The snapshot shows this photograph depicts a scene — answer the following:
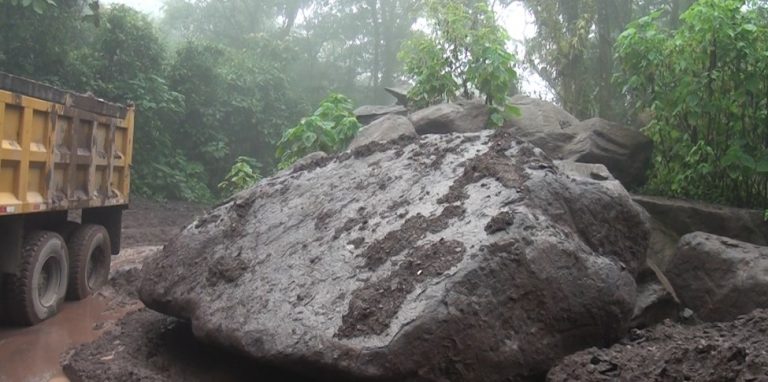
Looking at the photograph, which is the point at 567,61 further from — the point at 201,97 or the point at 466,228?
the point at 201,97

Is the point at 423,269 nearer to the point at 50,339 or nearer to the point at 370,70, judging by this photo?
the point at 50,339

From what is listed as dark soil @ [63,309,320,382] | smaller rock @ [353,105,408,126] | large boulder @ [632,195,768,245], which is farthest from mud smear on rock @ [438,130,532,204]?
smaller rock @ [353,105,408,126]

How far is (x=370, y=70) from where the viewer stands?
31.0 m

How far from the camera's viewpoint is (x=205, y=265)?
16.8 ft

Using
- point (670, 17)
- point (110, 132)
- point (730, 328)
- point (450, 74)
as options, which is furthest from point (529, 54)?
point (730, 328)

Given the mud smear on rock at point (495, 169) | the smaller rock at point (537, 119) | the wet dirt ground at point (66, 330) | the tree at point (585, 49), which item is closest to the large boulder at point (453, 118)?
the smaller rock at point (537, 119)

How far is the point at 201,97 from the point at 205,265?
15143 mm

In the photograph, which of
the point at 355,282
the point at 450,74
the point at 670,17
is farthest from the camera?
the point at 670,17

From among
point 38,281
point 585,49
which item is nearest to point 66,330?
point 38,281

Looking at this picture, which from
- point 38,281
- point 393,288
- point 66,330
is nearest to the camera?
point 393,288

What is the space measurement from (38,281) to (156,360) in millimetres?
1976

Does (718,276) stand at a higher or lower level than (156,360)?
higher

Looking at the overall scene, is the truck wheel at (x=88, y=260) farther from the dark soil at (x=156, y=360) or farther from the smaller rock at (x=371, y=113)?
the smaller rock at (x=371, y=113)

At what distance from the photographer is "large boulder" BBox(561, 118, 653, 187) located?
7961 mm
